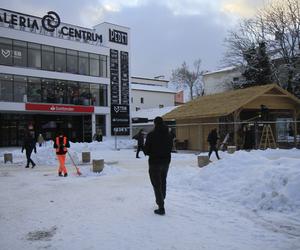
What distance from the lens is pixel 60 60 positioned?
46.1 metres

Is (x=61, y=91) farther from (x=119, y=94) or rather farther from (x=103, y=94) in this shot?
(x=119, y=94)

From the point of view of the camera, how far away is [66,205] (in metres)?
9.62

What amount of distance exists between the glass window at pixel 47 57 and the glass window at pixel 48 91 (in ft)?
5.02

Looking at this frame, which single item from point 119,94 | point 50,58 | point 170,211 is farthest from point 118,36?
point 170,211

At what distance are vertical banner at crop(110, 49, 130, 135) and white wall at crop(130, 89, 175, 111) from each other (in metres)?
16.2

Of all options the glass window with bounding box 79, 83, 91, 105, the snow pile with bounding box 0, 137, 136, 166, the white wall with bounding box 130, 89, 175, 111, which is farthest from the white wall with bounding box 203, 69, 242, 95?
the snow pile with bounding box 0, 137, 136, 166

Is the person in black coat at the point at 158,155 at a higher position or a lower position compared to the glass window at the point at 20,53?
lower

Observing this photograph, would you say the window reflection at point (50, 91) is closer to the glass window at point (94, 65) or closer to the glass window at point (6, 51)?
the glass window at point (6, 51)

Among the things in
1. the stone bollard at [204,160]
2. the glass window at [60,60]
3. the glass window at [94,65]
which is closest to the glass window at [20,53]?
the glass window at [60,60]

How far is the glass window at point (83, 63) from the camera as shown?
158 ft

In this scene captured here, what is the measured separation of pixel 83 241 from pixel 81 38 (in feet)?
145

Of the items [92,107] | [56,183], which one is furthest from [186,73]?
[56,183]

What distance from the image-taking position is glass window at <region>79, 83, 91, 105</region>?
156 ft

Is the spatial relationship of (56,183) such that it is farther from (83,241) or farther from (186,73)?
(186,73)
